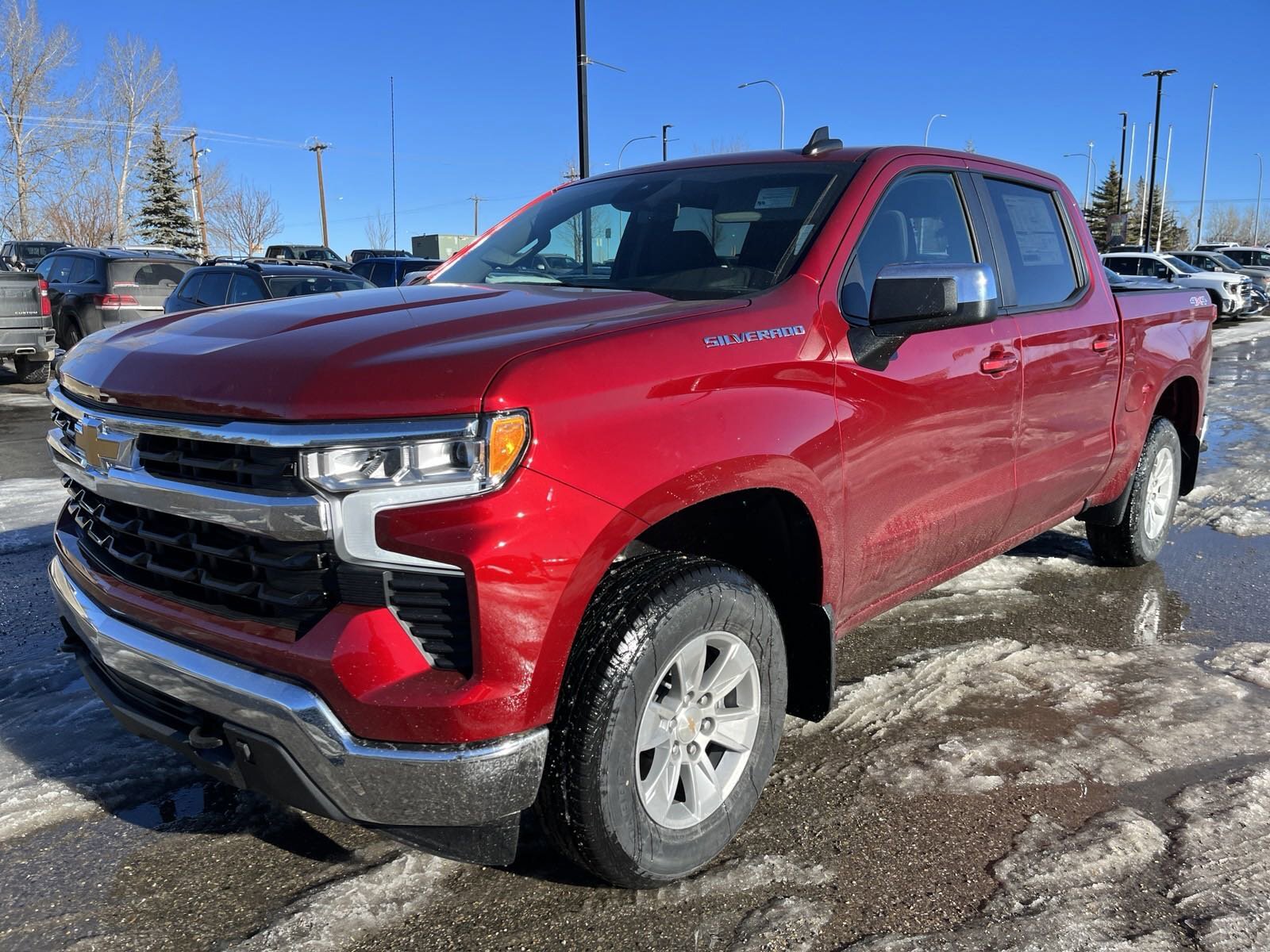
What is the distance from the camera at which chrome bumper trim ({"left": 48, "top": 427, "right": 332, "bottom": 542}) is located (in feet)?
6.61

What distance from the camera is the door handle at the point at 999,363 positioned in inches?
134

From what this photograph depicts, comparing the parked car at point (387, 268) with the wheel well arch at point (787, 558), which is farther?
the parked car at point (387, 268)

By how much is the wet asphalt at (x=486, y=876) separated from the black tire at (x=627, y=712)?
0.55 feet

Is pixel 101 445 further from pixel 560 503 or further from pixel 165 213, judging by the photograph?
pixel 165 213

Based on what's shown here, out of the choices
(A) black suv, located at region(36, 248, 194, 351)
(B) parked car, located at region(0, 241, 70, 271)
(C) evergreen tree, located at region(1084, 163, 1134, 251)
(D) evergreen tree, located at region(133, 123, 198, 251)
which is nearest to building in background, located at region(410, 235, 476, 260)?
(B) parked car, located at region(0, 241, 70, 271)

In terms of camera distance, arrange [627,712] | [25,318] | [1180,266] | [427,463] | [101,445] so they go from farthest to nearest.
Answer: [1180,266], [25,318], [101,445], [627,712], [427,463]

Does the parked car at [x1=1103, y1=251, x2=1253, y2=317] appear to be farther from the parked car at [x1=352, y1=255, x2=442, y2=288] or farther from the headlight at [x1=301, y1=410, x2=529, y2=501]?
the headlight at [x1=301, y1=410, x2=529, y2=501]

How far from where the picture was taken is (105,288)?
14.4 m

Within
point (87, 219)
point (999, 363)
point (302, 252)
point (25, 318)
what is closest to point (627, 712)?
point (999, 363)

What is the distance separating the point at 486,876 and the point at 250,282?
9.93 metres

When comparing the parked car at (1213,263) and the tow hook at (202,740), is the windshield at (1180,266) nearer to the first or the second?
the parked car at (1213,263)

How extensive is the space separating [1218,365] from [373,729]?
17794mm

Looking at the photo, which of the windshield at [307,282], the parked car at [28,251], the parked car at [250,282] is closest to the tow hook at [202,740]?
the parked car at [250,282]

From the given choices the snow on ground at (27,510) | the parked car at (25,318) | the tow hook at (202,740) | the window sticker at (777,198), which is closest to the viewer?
the tow hook at (202,740)
